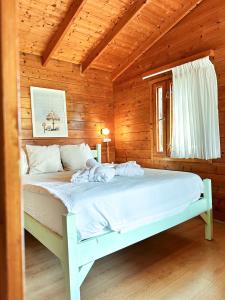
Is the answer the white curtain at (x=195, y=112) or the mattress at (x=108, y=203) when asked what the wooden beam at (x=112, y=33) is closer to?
the white curtain at (x=195, y=112)

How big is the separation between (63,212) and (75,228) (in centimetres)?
15

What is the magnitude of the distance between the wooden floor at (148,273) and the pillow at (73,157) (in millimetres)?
1213

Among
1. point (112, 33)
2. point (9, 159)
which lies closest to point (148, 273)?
point (9, 159)

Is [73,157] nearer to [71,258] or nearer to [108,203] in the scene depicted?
[108,203]

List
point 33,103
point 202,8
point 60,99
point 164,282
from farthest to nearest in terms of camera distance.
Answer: point 60,99
point 33,103
point 202,8
point 164,282

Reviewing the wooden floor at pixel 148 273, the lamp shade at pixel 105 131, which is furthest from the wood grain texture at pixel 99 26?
the wooden floor at pixel 148 273

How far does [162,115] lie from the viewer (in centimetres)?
380

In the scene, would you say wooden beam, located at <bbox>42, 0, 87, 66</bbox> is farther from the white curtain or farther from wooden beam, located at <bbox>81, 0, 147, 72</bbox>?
the white curtain

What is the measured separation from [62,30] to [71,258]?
119 inches

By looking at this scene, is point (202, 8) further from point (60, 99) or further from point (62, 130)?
point (62, 130)

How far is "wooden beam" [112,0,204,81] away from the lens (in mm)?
3306

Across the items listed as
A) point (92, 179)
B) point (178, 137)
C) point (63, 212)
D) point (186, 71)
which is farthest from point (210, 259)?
point (186, 71)

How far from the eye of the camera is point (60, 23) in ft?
10.7

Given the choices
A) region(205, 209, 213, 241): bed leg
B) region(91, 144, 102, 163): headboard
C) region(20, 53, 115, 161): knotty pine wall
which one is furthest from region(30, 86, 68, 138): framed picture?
region(205, 209, 213, 241): bed leg
